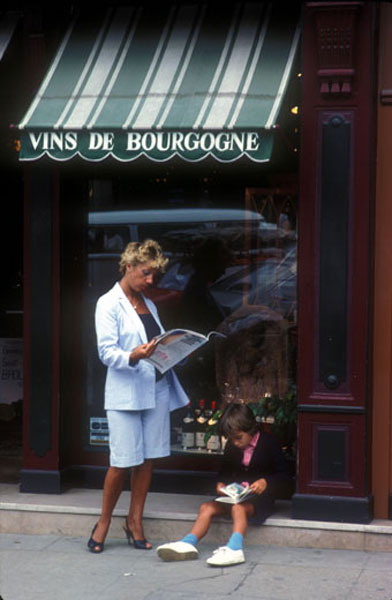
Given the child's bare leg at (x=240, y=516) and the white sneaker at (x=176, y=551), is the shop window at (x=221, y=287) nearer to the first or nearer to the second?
the child's bare leg at (x=240, y=516)

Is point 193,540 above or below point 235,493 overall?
below

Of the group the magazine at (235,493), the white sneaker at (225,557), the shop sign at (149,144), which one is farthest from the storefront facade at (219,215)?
the white sneaker at (225,557)

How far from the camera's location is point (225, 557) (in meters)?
6.42

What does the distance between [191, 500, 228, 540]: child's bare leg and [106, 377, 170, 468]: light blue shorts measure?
1.53ft

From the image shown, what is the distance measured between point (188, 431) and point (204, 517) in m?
1.40

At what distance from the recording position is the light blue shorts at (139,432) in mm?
6672

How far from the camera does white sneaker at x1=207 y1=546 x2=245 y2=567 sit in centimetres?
641

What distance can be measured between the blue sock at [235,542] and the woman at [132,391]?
0.67 meters

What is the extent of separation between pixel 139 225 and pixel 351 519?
2929 millimetres

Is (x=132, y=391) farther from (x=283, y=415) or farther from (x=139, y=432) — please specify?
(x=283, y=415)

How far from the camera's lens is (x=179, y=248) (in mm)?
8102

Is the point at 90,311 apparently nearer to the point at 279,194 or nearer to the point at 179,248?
the point at 179,248

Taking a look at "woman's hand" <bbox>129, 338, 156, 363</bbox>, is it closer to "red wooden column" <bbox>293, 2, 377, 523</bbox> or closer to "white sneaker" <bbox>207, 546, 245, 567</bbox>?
"red wooden column" <bbox>293, 2, 377, 523</bbox>

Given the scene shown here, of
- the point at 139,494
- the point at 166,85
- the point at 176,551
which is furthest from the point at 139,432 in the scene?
the point at 166,85
